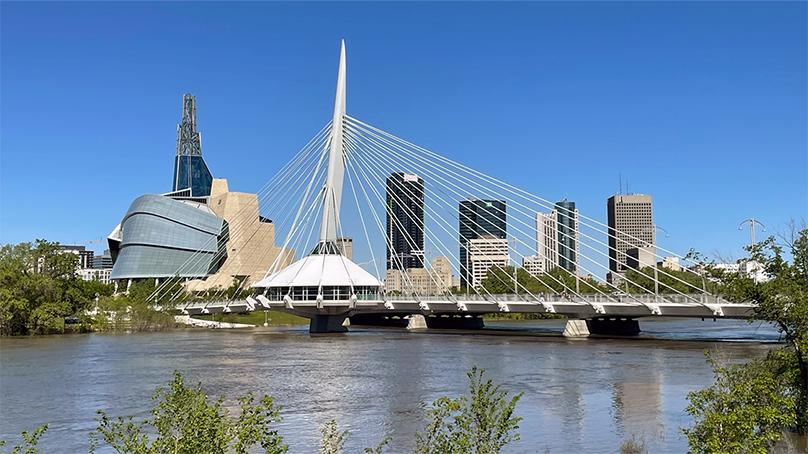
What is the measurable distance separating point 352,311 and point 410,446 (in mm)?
54981

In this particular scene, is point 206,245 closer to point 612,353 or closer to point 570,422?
point 612,353

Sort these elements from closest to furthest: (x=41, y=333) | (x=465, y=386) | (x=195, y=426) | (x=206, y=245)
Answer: (x=195, y=426) → (x=465, y=386) → (x=41, y=333) → (x=206, y=245)

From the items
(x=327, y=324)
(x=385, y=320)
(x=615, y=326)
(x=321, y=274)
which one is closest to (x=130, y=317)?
(x=327, y=324)

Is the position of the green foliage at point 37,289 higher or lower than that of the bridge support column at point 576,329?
higher

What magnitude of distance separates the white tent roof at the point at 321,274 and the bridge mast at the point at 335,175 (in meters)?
2.19

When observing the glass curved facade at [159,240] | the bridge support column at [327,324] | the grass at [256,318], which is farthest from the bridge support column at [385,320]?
the glass curved facade at [159,240]

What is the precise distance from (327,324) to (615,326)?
27151 millimetres

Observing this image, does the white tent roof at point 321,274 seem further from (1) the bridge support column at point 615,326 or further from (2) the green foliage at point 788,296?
(2) the green foliage at point 788,296

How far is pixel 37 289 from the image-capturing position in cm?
6525

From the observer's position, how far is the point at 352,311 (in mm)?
72375

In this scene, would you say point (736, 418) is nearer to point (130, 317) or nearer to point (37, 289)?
point (37, 289)

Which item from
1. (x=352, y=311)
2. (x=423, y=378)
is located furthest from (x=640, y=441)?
Answer: (x=352, y=311)

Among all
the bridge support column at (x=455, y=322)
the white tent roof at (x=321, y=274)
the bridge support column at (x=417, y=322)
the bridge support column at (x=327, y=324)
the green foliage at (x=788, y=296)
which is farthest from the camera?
the bridge support column at (x=455, y=322)

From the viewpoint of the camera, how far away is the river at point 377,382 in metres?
19.9
